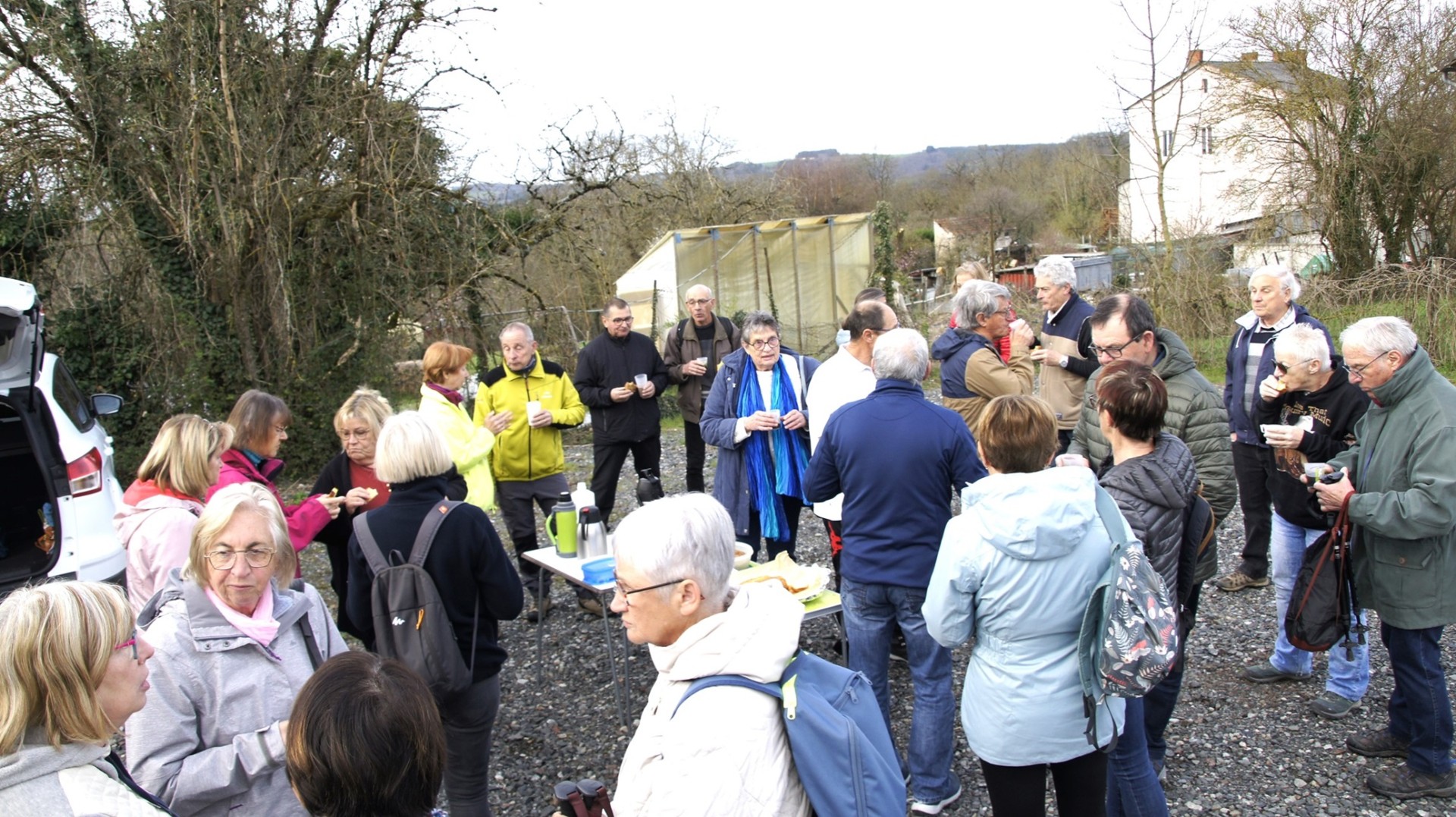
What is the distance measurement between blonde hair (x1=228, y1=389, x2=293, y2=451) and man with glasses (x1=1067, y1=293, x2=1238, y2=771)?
10.3ft

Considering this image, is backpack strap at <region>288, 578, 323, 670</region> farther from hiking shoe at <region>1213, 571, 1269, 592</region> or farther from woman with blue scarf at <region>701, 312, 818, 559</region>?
hiking shoe at <region>1213, 571, 1269, 592</region>

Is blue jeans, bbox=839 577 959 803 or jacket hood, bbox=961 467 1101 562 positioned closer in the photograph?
jacket hood, bbox=961 467 1101 562

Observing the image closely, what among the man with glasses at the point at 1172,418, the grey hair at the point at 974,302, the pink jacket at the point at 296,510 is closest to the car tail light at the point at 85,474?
the pink jacket at the point at 296,510

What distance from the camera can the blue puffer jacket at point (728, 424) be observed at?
502 cm

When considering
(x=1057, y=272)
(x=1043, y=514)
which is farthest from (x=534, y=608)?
(x=1043, y=514)

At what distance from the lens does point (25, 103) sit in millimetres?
8984

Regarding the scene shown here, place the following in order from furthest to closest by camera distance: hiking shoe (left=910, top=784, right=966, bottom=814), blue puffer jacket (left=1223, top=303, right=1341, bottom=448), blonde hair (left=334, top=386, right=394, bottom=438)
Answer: blue puffer jacket (left=1223, top=303, right=1341, bottom=448), blonde hair (left=334, top=386, right=394, bottom=438), hiking shoe (left=910, top=784, right=966, bottom=814)

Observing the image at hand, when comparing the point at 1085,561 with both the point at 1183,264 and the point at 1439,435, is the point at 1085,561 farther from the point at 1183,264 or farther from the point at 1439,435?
the point at 1183,264

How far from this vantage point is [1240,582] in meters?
5.54

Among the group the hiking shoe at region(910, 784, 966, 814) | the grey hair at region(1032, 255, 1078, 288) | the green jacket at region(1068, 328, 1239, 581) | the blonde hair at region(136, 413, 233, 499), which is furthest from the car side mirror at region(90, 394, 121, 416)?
the green jacket at region(1068, 328, 1239, 581)

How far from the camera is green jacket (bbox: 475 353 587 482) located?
5.56m

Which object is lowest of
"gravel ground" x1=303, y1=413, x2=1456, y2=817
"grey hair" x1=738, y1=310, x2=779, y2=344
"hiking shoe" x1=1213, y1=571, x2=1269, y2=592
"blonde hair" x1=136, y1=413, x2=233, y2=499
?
"gravel ground" x1=303, y1=413, x2=1456, y2=817

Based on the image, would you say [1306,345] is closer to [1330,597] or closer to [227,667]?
[1330,597]

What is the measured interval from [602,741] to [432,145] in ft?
27.1
